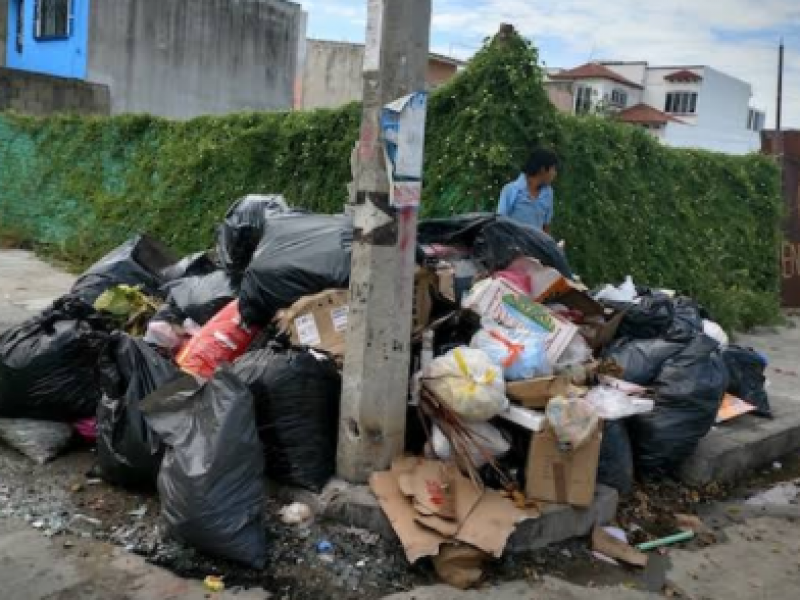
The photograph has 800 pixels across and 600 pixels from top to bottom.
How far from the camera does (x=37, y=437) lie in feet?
12.5

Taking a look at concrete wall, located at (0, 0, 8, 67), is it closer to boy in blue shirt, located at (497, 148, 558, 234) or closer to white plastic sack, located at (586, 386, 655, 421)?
boy in blue shirt, located at (497, 148, 558, 234)

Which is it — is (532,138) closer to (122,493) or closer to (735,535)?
(735,535)

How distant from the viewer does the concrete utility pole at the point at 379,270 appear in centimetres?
314

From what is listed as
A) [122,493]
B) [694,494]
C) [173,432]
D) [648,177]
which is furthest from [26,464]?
[648,177]

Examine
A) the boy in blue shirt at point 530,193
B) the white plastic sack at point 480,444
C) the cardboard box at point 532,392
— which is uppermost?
the boy in blue shirt at point 530,193

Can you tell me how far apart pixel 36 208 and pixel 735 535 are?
35.7ft

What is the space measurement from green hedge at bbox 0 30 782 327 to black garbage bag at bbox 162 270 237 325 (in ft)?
6.99

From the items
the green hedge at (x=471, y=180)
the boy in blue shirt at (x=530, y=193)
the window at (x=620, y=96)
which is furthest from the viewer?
the window at (x=620, y=96)

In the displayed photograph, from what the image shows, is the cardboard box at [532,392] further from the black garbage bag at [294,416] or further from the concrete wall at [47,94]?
the concrete wall at [47,94]

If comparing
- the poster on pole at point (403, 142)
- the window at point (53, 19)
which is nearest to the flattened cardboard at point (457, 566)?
the poster on pole at point (403, 142)

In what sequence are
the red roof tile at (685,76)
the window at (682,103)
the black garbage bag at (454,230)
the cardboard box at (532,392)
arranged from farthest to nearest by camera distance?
the window at (682,103), the red roof tile at (685,76), the black garbage bag at (454,230), the cardboard box at (532,392)

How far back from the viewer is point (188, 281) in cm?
461

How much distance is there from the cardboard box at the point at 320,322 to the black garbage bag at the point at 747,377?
246 centimetres

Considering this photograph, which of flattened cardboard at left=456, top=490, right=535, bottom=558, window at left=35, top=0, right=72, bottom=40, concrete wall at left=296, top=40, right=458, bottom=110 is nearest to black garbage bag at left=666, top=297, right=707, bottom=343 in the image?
flattened cardboard at left=456, top=490, right=535, bottom=558
